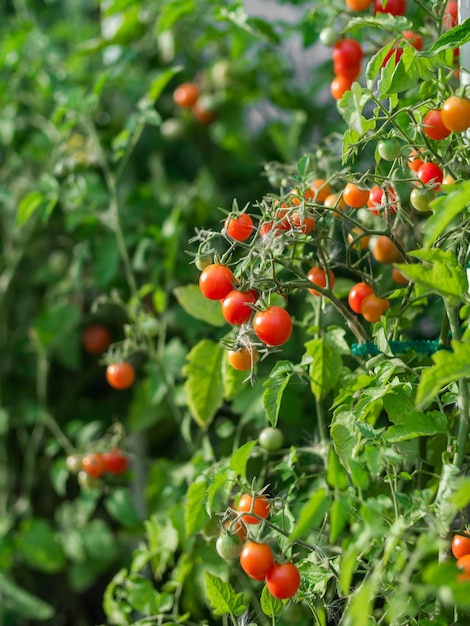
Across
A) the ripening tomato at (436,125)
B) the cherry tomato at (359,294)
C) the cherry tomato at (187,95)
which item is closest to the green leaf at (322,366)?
the cherry tomato at (359,294)

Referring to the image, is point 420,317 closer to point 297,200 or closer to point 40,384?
point 297,200

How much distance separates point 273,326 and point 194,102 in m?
1.25

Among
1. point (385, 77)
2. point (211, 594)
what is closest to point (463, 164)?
point (385, 77)

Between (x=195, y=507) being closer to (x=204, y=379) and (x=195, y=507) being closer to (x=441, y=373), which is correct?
(x=204, y=379)

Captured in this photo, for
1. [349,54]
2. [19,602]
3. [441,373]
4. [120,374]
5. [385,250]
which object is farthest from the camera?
[19,602]

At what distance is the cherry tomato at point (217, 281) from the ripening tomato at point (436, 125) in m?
0.27

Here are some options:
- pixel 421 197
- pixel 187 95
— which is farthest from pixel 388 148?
pixel 187 95

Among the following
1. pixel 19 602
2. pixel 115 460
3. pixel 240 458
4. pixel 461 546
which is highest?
pixel 240 458

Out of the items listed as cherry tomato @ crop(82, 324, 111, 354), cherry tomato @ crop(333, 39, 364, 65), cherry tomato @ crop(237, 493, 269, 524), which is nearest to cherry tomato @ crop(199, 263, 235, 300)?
cherry tomato @ crop(237, 493, 269, 524)

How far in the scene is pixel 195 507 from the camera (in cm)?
94

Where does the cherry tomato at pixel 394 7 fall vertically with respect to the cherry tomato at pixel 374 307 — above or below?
above

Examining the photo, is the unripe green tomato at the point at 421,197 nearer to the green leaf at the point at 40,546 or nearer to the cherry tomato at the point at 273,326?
the cherry tomato at the point at 273,326

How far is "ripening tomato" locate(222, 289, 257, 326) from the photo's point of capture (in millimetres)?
789

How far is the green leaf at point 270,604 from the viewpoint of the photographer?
821 mm
